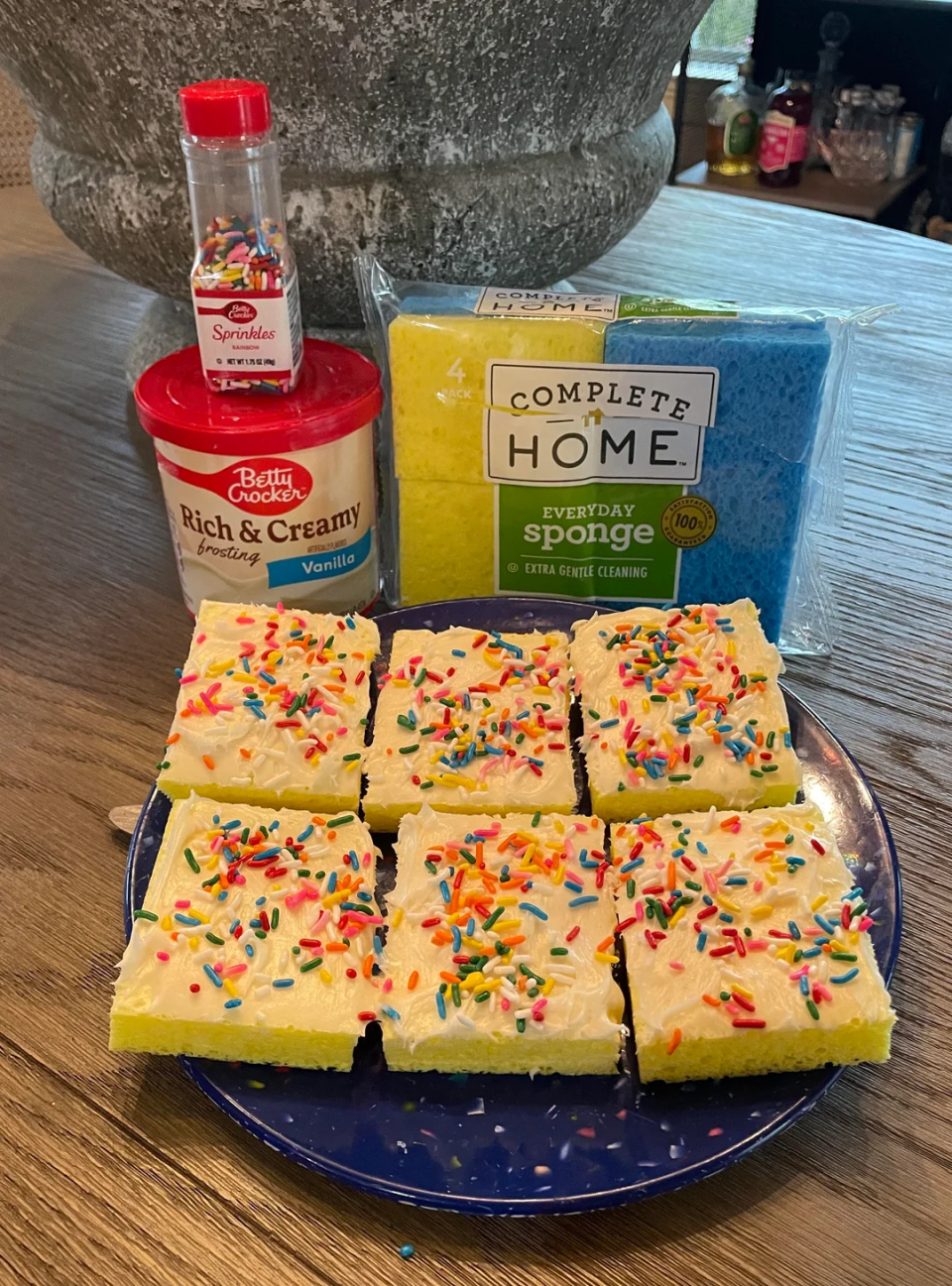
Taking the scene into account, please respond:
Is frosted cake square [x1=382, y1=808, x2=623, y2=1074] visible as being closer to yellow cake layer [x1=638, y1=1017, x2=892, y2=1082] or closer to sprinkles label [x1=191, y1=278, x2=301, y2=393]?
yellow cake layer [x1=638, y1=1017, x2=892, y2=1082]

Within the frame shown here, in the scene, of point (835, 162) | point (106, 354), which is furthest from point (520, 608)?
point (835, 162)

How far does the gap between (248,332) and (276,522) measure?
5.5 inches

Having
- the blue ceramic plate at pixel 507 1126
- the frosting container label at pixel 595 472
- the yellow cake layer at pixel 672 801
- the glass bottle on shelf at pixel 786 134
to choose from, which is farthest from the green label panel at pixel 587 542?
the glass bottle on shelf at pixel 786 134

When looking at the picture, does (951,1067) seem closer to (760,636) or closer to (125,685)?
(760,636)

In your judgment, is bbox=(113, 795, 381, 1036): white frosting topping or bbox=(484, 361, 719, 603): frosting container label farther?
bbox=(484, 361, 719, 603): frosting container label

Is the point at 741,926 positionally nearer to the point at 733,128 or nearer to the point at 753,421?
the point at 753,421

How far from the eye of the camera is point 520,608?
897 millimetres

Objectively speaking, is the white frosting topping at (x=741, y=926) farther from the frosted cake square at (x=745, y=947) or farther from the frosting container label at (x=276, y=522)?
the frosting container label at (x=276, y=522)

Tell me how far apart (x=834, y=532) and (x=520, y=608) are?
14.1 inches

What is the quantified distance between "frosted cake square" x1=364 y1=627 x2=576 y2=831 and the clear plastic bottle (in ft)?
0.76

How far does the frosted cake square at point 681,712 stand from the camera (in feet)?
2.40

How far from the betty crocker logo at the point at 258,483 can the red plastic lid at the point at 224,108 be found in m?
0.22

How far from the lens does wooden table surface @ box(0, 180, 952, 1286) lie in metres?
0.54

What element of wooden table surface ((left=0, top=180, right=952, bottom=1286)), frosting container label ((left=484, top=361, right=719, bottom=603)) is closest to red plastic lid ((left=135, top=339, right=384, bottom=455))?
frosting container label ((left=484, top=361, right=719, bottom=603))
